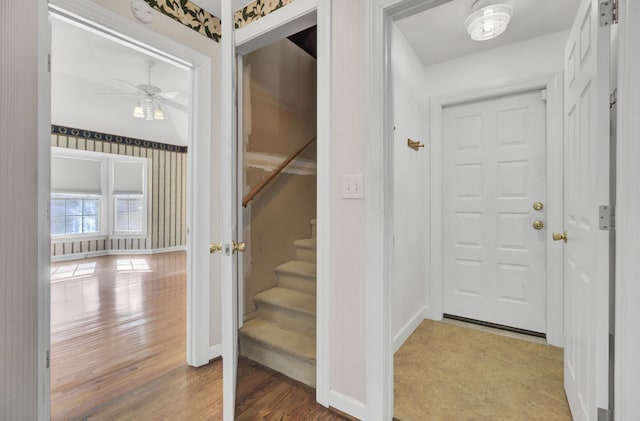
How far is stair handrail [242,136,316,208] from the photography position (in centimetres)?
209

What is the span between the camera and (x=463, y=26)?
85.0 inches

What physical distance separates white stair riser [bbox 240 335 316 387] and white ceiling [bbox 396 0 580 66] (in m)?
2.35

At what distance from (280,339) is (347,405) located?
0.66 metres

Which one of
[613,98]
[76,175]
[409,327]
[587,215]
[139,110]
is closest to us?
[613,98]

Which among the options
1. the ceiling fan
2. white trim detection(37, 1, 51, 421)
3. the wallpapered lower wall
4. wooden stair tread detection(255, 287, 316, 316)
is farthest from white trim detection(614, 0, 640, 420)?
the wallpapered lower wall

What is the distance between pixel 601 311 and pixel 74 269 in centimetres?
648

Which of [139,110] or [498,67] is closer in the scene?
[498,67]

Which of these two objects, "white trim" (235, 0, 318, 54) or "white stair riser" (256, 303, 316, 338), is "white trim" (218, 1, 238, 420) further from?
"white stair riser" (256, 303, 316, 338)

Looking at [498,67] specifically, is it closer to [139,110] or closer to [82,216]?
[139,110]

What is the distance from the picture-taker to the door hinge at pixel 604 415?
101 centimetres

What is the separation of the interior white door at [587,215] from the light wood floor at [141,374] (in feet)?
3.78

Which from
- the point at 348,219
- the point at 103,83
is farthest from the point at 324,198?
the point at 103,83

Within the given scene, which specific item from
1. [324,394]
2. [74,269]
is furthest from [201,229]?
[74,269]

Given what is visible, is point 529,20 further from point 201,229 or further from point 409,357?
point 201,229
